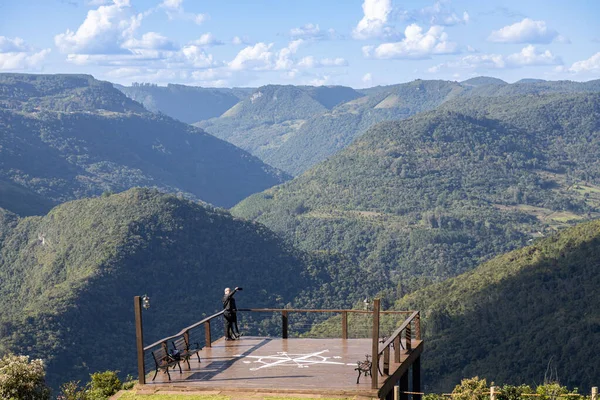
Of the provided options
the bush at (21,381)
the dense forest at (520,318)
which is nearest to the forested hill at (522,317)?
the dense forest at (520,318)

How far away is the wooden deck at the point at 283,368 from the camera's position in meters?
17.7

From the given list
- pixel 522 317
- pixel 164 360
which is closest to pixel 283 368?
pixel 164 360

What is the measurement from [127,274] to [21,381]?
90236 mm

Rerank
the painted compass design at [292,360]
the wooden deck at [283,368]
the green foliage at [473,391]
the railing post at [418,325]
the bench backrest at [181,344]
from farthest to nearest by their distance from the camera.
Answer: the railing post at [418,325]
the green foliage at [473,391]
the bench backrest at [181,344]
the painted compass design at [292,360]
the wooden deck at [283,368]

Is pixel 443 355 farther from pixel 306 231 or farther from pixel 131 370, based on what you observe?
pixel 306 231

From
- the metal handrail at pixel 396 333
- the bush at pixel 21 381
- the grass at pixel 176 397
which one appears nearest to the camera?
the grass at pixel 176 397

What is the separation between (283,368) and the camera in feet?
64.0

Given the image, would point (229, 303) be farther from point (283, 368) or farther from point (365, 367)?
point (365, 367)

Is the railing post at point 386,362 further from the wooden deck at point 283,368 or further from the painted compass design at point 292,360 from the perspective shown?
the painted compass design at point 292,360

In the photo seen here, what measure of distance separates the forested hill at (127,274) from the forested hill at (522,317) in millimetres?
27780

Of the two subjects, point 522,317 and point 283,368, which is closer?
point 283,368

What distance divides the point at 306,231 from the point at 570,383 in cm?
13003

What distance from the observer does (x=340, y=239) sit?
602 ft

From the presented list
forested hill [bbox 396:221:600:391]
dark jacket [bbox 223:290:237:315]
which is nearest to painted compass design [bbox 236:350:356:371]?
dark jacket [bbox 223:290:237:315]
